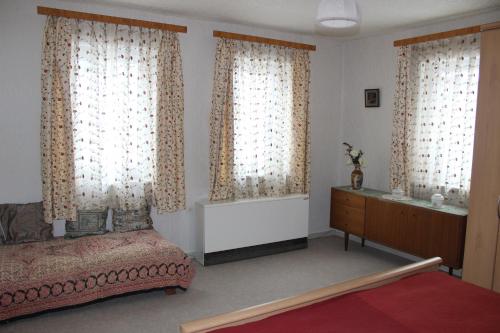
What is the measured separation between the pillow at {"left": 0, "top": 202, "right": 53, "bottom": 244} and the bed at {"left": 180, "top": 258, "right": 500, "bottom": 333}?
245cm

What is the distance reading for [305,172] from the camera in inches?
200

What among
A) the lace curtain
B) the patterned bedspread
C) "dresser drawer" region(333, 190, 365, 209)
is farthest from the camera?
"dresser drawer" region(333, 190, 365, 209)

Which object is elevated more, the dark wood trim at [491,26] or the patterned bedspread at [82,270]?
the dark wood trim at [491,26]

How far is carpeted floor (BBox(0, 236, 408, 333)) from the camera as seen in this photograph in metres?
3.05

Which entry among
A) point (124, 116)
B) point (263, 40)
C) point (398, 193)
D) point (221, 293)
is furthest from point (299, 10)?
point (221, 293)

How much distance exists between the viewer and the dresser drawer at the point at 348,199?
181 inches

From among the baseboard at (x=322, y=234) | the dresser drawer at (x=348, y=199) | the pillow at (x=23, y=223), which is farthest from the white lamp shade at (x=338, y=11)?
the baseboard at (x=322, y=234)

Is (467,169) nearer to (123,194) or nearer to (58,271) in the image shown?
(123,194)

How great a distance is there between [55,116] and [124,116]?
0.63m

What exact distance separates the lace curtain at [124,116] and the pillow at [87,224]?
0.27ft

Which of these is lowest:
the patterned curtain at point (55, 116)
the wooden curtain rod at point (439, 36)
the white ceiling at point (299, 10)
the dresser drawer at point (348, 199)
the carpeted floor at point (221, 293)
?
the carpeted floor at point (221, 293)

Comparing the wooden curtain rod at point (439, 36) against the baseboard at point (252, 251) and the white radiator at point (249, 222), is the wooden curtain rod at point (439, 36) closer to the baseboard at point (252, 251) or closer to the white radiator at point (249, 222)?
the white radiator at point (249, 222)

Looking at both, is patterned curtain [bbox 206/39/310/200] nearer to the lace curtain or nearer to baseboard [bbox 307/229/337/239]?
the lace curtain

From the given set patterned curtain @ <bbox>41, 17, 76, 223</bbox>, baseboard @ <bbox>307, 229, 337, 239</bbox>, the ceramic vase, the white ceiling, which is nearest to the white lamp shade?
the white ceiling
